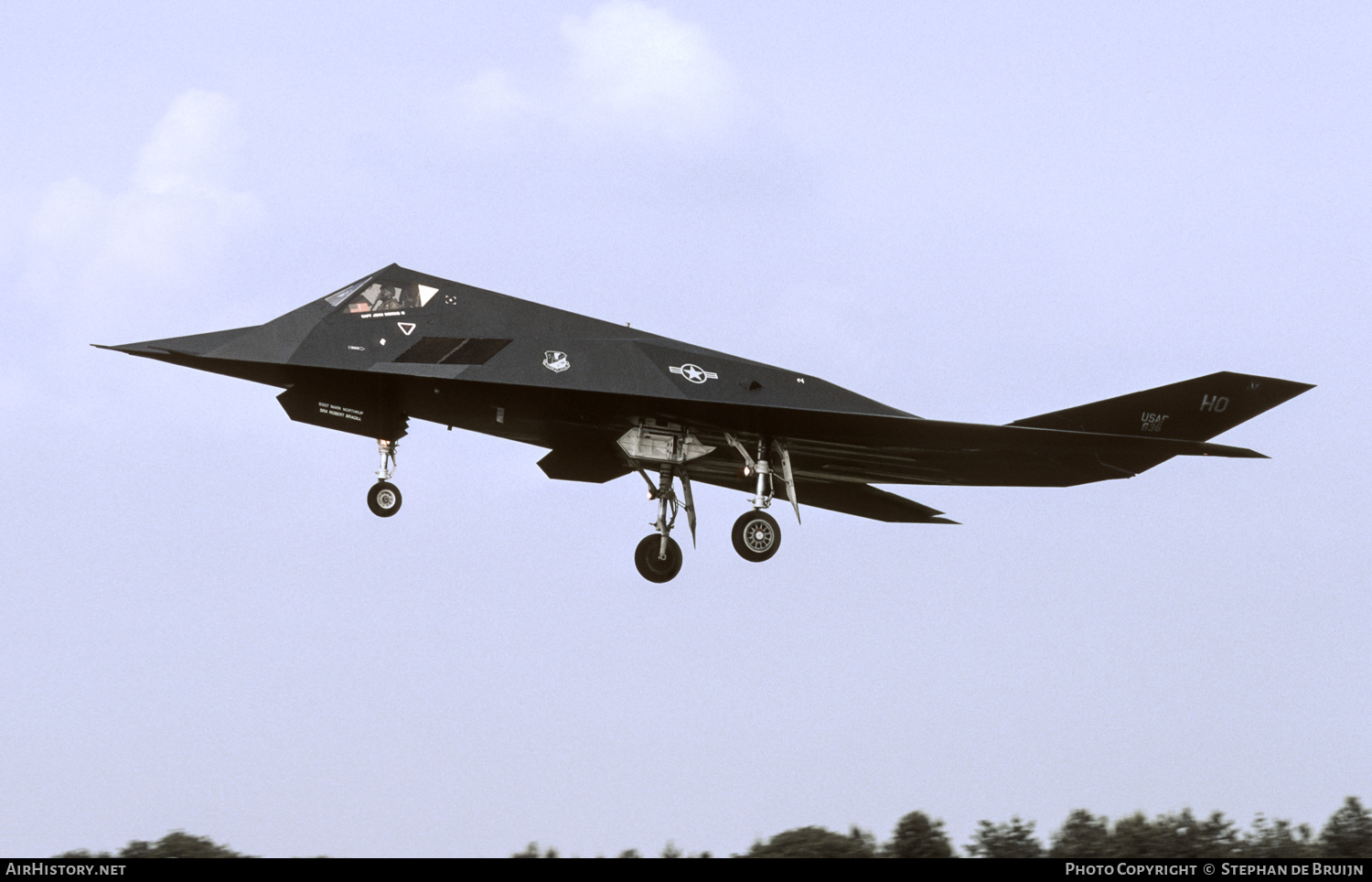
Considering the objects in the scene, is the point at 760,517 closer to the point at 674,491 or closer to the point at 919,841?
the point at 674,491

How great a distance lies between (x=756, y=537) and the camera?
23688 mm

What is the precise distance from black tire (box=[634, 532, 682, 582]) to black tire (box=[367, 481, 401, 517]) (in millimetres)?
3505

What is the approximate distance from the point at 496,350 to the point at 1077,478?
27.9ft

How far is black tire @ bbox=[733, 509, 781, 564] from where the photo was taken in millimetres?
23703

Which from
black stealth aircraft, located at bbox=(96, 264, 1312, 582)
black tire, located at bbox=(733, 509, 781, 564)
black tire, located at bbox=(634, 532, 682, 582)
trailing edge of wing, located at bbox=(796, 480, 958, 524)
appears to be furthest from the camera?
trailing edge of wing, located at bbox=(796, 480, 958, 524)

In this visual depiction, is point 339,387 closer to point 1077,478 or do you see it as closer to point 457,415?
point 457,415

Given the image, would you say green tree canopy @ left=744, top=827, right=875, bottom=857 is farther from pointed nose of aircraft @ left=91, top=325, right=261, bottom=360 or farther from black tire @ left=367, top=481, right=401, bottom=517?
pointed nose of aircraft @ left=91, top=325, right=261, bottom=360

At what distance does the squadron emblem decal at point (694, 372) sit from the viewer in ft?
75.8

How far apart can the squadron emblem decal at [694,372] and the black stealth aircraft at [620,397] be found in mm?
20

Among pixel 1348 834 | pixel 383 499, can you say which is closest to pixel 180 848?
pixel 383 499

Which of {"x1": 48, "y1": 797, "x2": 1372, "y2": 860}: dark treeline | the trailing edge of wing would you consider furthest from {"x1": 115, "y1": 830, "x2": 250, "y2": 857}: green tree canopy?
the trailing edge of wing

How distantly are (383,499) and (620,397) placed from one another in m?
3.66

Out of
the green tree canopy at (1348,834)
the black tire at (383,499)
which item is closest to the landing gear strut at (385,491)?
the black tire at (383,499)
